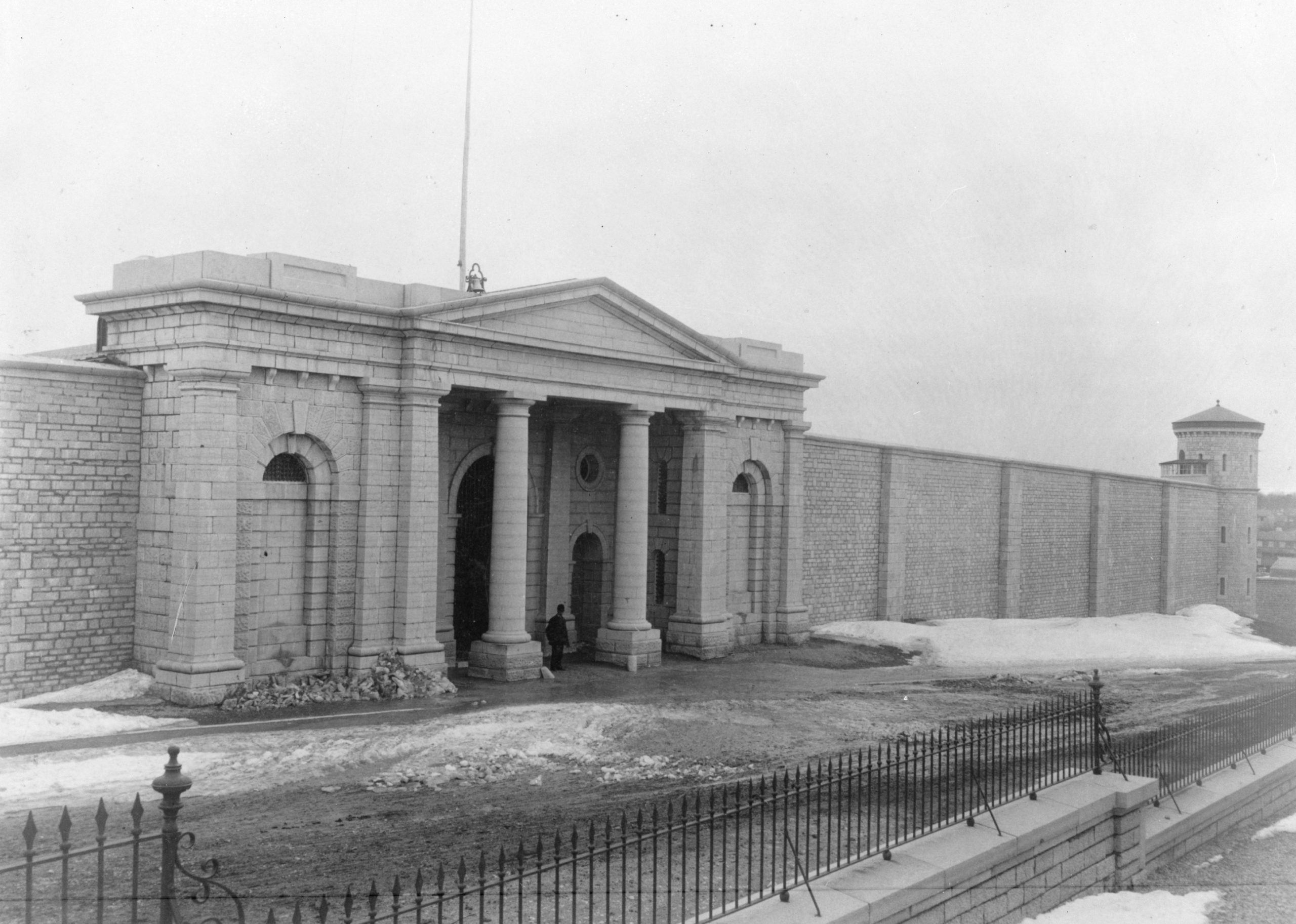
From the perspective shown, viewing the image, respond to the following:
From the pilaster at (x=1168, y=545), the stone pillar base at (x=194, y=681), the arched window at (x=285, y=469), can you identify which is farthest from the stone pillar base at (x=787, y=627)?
the pilaster at (x=1168, y=545)

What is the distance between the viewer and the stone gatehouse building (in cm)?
1609

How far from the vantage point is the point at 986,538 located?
116 ft

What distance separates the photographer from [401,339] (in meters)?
18.8

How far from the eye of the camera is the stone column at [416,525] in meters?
18.7

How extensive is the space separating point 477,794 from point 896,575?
21519mm

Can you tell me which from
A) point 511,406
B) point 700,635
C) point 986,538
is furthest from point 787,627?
point 986,538

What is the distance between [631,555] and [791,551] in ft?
18.5

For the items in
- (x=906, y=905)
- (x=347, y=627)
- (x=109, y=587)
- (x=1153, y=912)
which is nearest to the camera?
(x=906, y=905)

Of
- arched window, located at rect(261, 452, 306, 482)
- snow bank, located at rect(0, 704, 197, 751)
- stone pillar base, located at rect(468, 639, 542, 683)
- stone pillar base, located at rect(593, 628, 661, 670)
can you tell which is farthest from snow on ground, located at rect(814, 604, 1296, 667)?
snow bank, located at rect(0, 704, 197, 751)

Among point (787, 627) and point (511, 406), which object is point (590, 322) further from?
point (787, 627)

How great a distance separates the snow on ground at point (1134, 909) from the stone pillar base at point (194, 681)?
456 inches

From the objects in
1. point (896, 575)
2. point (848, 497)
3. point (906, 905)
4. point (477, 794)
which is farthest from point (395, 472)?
point (896, 575)

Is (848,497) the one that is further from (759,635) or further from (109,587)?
(109,587)

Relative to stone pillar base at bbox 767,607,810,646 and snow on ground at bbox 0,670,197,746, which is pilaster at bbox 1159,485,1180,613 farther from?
snow on ground at bbox 0,670,197,746
